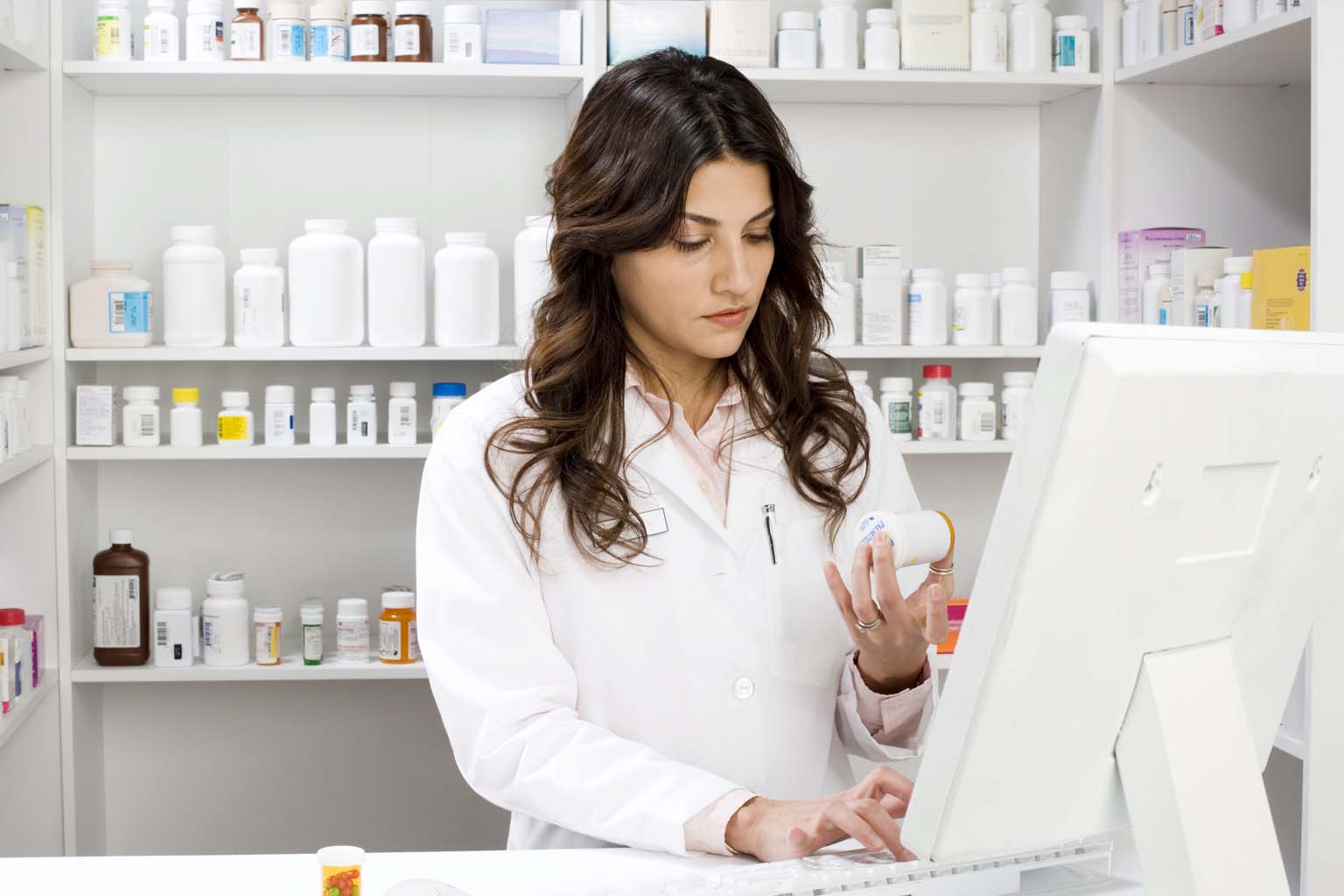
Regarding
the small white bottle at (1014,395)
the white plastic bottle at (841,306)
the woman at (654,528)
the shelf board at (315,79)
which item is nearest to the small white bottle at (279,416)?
the shelf board at (315,79)

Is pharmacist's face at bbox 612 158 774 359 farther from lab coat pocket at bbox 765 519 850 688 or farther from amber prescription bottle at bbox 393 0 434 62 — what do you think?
amber prescription bottle at bbox 393 0 434 62

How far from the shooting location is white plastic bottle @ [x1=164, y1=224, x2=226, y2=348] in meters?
2.45

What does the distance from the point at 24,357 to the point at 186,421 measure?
33 centimetres

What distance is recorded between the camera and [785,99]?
8.89ft

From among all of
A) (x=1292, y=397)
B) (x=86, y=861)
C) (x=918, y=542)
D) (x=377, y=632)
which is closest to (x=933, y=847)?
(x=1292, y=397)

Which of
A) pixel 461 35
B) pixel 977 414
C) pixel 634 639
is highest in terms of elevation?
pixel 461 35

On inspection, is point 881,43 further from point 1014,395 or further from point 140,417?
point 140,417

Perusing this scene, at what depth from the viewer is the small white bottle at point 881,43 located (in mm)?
2541

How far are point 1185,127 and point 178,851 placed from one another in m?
2.52

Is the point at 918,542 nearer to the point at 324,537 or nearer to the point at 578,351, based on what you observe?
the point at 578,351

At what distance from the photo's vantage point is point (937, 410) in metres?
2.58

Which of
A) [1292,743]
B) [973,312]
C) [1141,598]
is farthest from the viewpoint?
[973,312]

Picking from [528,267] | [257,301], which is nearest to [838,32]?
[528,267]

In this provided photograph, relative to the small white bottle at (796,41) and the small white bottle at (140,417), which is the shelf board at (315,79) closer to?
the small white bottle at (796,41)
